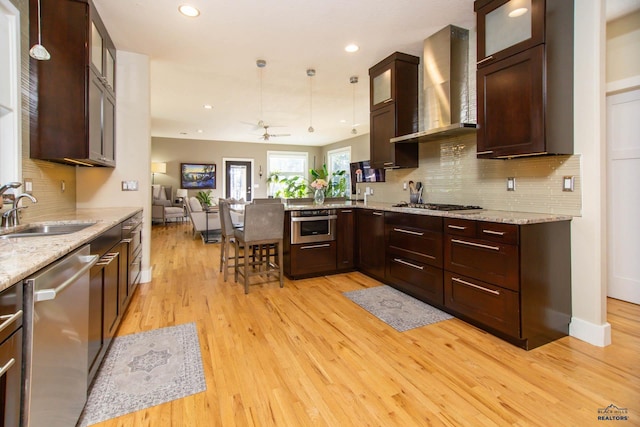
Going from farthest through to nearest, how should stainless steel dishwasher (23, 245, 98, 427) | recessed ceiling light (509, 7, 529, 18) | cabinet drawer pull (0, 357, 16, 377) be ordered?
recessed ceiling light (509, 7, 529, 18) < stainless steel dishwasher (23, 245, 98, 427) < cabinet drawer pull (0, 357, 16, 377)

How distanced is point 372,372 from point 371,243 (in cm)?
197

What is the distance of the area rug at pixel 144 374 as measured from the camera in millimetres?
1604

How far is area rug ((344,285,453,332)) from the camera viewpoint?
8.54 ft

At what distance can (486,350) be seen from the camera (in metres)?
2.14

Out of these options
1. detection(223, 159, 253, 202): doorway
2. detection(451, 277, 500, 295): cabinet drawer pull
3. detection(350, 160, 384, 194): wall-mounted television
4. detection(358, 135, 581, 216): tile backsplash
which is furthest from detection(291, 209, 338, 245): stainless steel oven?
detection(223, 159, 253, 202): doorway

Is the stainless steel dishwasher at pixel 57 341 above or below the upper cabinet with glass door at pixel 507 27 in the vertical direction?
below

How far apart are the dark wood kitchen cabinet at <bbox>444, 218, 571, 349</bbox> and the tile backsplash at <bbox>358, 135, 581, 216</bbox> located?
301mm

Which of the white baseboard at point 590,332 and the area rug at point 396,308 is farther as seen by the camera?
the area rug at point 396,308

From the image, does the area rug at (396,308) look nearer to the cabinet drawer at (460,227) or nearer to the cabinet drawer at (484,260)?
the cabinet drawer at (484,260)

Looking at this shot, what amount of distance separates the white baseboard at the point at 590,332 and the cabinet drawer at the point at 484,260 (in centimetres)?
65

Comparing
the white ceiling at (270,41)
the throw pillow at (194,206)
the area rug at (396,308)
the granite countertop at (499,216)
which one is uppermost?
the white ceiling at (270,41)

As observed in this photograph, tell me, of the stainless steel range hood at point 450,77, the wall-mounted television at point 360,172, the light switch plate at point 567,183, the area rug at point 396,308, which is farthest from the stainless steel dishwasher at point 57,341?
the wall-mounted television at point 360,172

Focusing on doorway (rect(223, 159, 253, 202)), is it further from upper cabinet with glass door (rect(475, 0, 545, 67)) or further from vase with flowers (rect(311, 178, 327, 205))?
upper cabinet with glass door (rect(475, 0, 545, 67))

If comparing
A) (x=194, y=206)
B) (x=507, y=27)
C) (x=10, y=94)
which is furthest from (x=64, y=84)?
(x=194, y=206)
